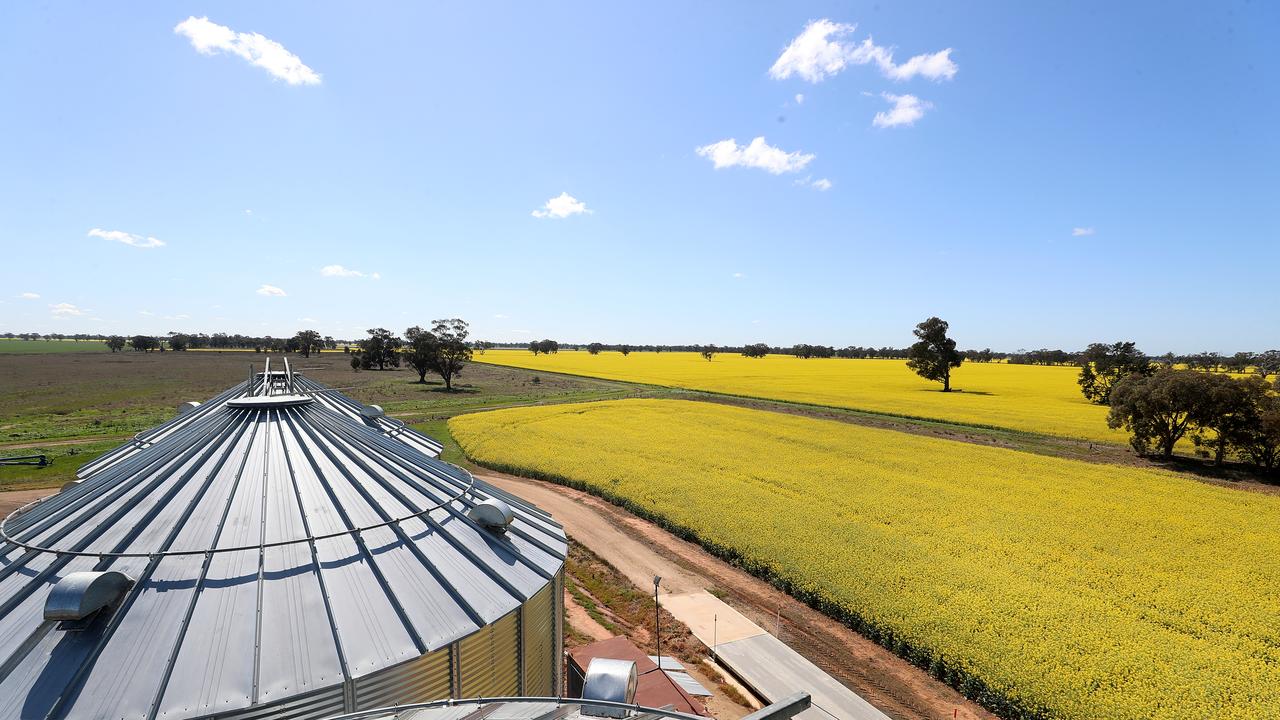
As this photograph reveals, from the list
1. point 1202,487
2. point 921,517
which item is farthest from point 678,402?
point 1202,487

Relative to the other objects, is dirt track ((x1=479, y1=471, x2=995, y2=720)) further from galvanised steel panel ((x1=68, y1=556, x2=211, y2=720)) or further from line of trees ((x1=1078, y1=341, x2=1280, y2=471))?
line of trees ((x1=1078, y1=341, x2=1280, y2=471))

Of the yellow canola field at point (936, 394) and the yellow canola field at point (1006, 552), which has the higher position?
the yellow canola field at point (936, 394)

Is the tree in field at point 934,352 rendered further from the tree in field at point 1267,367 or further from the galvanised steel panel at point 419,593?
the galvanised steel panel at point 419,593

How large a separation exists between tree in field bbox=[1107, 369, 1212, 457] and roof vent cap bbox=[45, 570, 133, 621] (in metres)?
66.0

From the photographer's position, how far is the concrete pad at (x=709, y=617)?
19359 millimetres

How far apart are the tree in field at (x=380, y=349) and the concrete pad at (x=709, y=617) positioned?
136 metres

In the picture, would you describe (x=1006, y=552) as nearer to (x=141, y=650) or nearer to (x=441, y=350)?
(x=141, y=650)

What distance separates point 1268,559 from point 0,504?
70999 millimetres

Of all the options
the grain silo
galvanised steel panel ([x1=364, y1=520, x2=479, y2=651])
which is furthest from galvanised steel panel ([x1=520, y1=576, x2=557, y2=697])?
galvanised steel panel ([x1=364, y1=520, x2=479, y2=651])

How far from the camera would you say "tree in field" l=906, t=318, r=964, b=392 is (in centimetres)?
9506

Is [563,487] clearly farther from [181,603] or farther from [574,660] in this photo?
[181,603]

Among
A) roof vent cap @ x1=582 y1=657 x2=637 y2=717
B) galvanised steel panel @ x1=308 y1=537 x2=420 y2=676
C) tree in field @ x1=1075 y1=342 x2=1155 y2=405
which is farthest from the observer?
tree in field @ x1=1075 y1=342 x2=1155 y2=405

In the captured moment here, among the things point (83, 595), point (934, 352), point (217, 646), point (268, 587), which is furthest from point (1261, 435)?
point (83, 595)

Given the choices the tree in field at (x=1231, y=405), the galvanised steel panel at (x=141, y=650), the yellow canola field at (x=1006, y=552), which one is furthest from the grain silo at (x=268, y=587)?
the tree in field at (x=1231, y=405)
